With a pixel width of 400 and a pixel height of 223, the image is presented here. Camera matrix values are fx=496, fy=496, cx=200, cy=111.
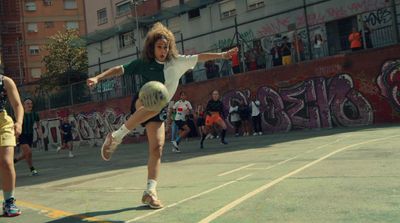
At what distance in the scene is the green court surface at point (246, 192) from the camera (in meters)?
4.71

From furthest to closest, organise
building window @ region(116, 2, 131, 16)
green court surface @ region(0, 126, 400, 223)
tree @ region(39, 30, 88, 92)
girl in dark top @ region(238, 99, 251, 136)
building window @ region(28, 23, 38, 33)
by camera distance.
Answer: building window @ region(28, 23, 38, 33)
tree @ region(39, 30, 88, 92)
building window @ region(116, 2, 131, 16)
girl in dark top @ region(238, 99, 251, 136)
green court surface @ region(0, 126, 400, 223)

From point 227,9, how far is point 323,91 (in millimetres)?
13842

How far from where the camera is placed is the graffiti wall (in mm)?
17141

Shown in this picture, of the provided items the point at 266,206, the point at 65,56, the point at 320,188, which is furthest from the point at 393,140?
the point at 65,56

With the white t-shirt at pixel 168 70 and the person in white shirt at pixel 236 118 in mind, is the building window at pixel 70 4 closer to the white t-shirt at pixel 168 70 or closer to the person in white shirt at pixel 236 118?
the person in white shirt at pixel 236 118

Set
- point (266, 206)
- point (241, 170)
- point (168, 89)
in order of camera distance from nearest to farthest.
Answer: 1. point (266, 206)
2. point (168, 89)
3. point (241, 170)

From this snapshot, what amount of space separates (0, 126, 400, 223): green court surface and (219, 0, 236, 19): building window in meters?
22.1

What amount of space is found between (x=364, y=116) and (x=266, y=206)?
1369 centimetres

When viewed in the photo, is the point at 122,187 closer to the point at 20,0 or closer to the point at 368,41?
the point at 368,41

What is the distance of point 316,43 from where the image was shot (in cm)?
1919

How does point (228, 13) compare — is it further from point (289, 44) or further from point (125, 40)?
point (289, 44)

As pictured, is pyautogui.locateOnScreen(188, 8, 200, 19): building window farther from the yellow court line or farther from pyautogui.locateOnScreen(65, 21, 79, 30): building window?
pyautogui.locateOnScreen(65, 21, 79, 30): building window

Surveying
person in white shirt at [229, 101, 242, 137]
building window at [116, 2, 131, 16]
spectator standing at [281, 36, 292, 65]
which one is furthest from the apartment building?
Result: spectator standing at [281, 36, 292, 65]

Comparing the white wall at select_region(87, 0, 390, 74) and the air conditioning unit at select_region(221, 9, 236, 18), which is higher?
the air conditioning unit at select_region(221, 9, 236, 18)
